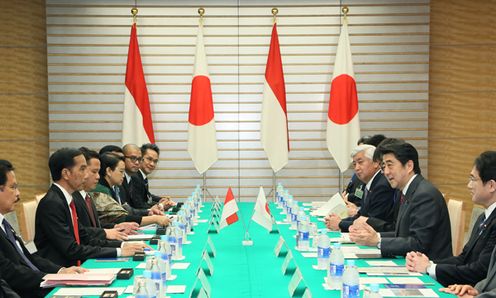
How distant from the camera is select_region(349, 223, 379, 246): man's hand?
366 cm

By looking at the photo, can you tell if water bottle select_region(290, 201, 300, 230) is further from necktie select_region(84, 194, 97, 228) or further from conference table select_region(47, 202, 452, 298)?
necktie select_region(84, 194, 97, 228)

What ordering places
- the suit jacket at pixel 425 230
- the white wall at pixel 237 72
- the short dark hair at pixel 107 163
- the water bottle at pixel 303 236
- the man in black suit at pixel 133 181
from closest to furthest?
the suit jacket at pixel 425 230
the water bottle at pixel 303 236
the short dark hair at pixel 107 163
the man in black suit at pixel 133 181
the white wall at pixel 237 72

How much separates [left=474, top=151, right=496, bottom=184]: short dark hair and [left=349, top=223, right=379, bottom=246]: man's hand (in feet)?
2.65

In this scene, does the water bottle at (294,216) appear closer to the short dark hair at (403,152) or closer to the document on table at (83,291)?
the short dark hair at (403,152)

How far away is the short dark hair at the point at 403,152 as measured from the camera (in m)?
3.76

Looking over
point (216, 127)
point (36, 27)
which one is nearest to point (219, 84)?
point (216, 127)

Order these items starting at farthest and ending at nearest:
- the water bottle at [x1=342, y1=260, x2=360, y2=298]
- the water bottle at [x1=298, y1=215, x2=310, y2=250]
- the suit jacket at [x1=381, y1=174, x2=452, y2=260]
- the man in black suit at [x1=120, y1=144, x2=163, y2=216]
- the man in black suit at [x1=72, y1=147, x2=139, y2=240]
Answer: the man in black suit at [x1=120, y1=144, x2=163, y2=216] → the man in black suit at [x1=72, y1=147, x2=139, y2=240] → the water bottle at [x1=298, y1=215, x2=310, y2=250] → the suit jacket at [x1=381, y1=174, x2=452, y2=260] → the water bottle at [x1=342, y1=260, x2=360, y2=298]

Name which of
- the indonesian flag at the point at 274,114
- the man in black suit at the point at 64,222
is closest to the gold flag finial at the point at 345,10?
the indonesian flag at the point at 274,114

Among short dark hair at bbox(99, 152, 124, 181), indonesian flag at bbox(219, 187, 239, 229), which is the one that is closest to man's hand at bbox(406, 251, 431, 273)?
indonesian flag at bbox(219, 187, 239, 229)

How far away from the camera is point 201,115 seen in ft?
24.9

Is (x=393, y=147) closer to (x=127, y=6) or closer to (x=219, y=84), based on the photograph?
(x=219, y=84)

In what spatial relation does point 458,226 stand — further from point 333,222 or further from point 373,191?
point 333,222

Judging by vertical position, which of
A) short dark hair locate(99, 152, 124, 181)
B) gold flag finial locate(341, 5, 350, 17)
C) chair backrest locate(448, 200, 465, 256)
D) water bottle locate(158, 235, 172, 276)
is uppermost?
gold flag finial locate(341, 5, 350, 17)

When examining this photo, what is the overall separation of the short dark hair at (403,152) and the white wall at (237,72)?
4.09 metres
